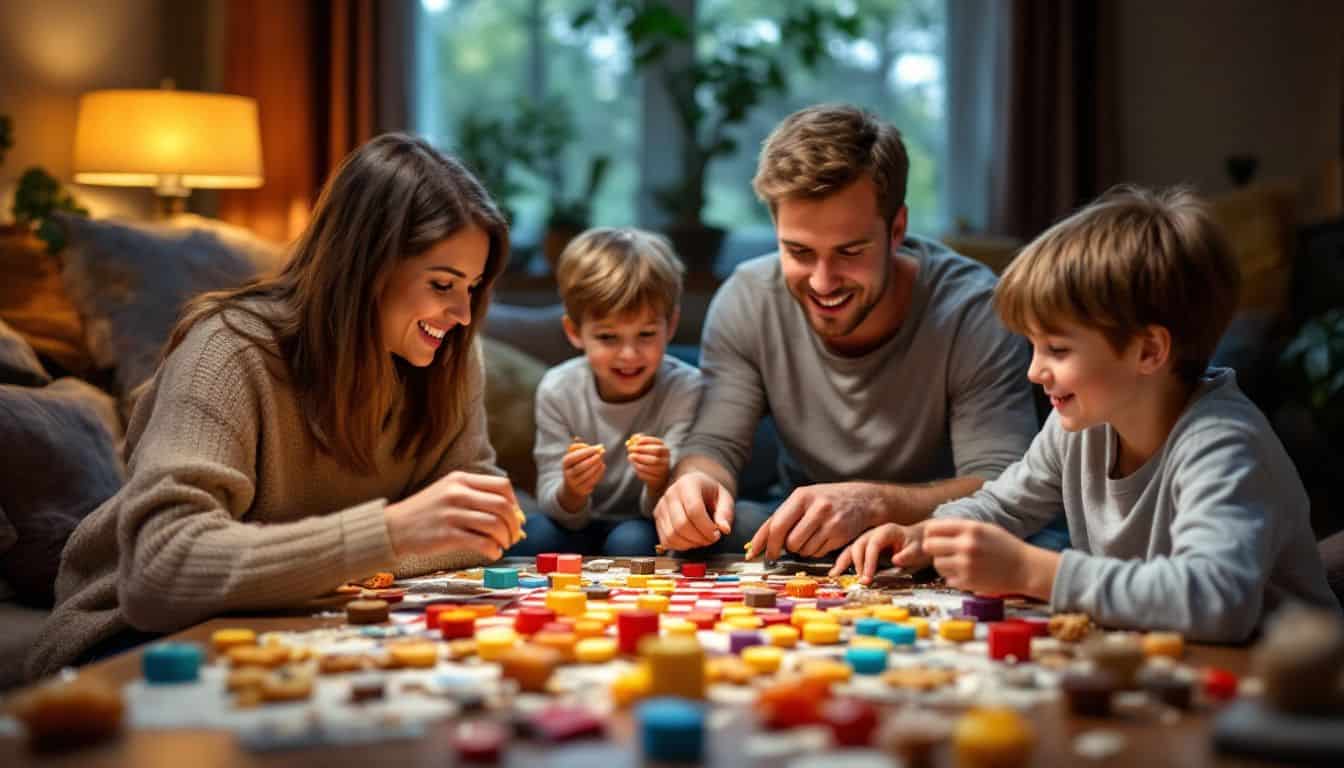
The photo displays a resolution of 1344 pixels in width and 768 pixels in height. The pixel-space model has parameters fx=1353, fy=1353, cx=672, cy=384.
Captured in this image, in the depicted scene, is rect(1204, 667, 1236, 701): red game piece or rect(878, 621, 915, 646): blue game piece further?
rect(878, 621, 915, 646): blue game piece

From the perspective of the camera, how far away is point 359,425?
1973 millimetres

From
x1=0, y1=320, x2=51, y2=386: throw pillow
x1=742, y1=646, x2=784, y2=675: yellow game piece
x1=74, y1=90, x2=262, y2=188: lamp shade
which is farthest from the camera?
x1=74, y1=90, x2=262, y2=188: lamp shade

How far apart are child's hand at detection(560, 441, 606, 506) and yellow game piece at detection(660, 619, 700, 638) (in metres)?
0.73

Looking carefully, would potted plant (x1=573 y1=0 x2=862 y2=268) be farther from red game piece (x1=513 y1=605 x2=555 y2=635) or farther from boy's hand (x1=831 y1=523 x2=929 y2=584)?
red game piece (x1=513 y1=605 x2=555 y2=635)

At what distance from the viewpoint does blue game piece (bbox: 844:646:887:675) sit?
1.35 meters

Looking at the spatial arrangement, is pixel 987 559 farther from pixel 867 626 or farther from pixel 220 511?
pixel 220 511

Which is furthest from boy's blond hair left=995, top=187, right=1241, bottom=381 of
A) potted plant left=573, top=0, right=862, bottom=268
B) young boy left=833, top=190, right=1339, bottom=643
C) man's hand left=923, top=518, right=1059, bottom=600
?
potted plant left=573, top=0, right=862, bottom=268

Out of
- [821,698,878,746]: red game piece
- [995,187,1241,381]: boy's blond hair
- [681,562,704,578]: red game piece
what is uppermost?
[995,187,1241,381]: boy's blond hair

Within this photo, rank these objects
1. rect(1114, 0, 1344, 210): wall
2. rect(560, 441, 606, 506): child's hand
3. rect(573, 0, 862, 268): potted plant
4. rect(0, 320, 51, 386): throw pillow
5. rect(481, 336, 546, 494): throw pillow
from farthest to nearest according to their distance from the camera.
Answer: rect(1114, 0, 1344, 210): wall < rect(573, 0, 862, 268): potted plant < rect(481, 336, 546, 494): throw pillow < rect(0, 320, 51, 386): throw pillow < rect(560, 441, 606, 506): child's hand

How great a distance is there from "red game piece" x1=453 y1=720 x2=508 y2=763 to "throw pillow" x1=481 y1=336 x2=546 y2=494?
2348 mm

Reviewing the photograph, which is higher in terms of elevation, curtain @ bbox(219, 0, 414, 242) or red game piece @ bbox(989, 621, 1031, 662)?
curtain @ bbox(219, 0, 414, 242)

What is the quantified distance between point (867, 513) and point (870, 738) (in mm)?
1025

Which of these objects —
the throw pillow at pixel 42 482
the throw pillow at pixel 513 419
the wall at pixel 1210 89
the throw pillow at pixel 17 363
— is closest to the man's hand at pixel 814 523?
the throw pillow at pixel 42 482

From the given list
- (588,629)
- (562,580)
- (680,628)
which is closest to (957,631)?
(680,628)
